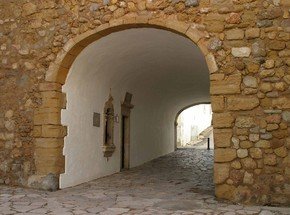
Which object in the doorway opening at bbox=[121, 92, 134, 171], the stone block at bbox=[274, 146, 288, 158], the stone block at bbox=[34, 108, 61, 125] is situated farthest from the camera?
the doorway opening at bbox=[121, 92, 134, 171]

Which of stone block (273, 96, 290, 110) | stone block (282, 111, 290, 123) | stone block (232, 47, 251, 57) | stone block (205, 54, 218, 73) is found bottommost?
stone block (282, 111, 290, 123)

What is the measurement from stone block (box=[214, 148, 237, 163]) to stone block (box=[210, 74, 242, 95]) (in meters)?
0.83

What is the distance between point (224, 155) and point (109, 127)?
12.7 ft

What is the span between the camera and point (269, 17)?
5.20 meters

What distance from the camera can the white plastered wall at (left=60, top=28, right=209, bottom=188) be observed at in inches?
253

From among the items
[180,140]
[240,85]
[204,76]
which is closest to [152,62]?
[204,76]

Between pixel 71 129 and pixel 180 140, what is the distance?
13.7m

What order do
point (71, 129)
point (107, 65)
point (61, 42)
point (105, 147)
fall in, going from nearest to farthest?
point (61, 42)
point (71, 129)
point (107, 65)
point (105, 147)

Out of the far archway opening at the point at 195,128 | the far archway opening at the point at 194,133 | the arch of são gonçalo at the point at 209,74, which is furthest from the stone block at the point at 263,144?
the far archway opening at the point at 195,128

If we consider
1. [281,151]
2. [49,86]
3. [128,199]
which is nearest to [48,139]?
[49,86]

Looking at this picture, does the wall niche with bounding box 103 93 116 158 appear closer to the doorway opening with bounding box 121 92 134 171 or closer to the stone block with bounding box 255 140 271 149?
the doorway opening with bounding box 121 92 134 171

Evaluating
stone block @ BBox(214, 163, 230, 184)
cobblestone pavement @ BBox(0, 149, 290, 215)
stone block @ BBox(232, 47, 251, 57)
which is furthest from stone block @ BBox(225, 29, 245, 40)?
cobblestone pavement @ BBox(0, 149, 290, 215)

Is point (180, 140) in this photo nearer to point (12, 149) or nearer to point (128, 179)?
point (128, 179)

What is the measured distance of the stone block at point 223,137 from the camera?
5143mm
